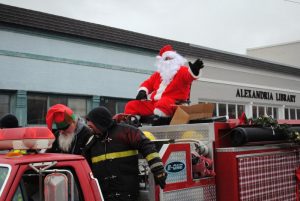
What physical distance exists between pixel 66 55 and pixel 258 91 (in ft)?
36.8

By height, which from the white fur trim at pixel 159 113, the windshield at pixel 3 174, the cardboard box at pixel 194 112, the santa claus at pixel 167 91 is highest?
the santa claus at pixel 167 91

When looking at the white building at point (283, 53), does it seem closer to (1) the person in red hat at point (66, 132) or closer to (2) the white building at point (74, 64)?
(2) the white building at point (74, 64)

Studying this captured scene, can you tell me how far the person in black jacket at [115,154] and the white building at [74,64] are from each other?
31.3 feet

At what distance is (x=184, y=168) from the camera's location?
403 centimetres

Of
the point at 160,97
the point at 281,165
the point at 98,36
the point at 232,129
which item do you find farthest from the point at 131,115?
the point at 98,36

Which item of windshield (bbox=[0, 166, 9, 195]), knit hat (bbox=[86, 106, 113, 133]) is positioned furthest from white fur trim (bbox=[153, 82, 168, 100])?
windshield (bbox=[0, 166, 9, 195])

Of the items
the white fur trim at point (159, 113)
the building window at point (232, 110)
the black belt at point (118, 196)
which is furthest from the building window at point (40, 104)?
the black belt at point (118, 196)

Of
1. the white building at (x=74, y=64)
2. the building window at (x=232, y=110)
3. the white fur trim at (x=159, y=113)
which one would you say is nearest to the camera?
the white fur trim at (x=159, y=113)

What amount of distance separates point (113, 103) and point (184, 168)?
11.6 meters

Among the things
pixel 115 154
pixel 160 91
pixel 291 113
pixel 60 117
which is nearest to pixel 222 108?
pixel 291 113

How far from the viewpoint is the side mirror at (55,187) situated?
247cm

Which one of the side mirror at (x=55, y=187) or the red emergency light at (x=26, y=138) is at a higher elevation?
the red emergency light at (x=26, y=138)

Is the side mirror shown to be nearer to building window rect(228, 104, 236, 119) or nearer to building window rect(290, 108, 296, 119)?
building window rect(228, 104, 236, 119)

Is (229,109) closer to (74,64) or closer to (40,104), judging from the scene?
(74,64)
